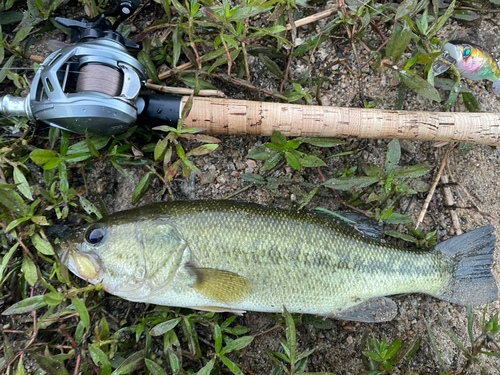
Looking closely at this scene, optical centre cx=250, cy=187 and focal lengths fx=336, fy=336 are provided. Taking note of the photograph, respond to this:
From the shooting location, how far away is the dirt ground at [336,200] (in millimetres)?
2848

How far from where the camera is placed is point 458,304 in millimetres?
2965

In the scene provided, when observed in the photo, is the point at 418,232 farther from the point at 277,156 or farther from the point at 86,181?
the point at 86,181

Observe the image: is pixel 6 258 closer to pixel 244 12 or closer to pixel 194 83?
pixel 194 83

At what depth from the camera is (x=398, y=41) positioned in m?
2.65

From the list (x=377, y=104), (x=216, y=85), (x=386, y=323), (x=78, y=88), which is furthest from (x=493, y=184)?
(x=78, y=88)

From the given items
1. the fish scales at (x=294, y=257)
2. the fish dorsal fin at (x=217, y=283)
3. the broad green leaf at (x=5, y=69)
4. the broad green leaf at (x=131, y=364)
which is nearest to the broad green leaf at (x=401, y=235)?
the fish scales at (x=294, y=257)

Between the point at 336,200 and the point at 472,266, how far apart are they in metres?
1.21

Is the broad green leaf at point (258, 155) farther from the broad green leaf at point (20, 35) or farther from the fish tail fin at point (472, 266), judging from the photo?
the broad green leaf at point (20, 35)

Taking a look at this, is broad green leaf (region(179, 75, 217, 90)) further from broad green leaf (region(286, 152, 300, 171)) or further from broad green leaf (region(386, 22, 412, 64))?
broad green leaf (region(386, 22, 412, 64))

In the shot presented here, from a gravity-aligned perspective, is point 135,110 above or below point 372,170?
above

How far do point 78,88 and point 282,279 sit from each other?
195 centimetres

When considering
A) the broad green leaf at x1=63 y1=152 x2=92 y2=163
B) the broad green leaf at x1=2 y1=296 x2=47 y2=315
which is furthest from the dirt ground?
the broad green leaf at x1=2 y1=296 x2=47 y2=315

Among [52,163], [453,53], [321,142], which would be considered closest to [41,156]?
[52,163]

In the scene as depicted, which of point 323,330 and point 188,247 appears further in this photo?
point 323,330
